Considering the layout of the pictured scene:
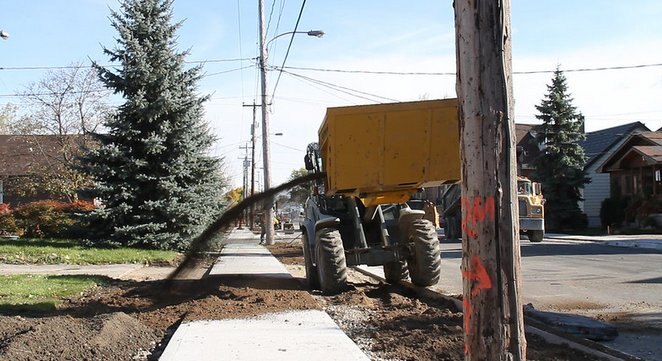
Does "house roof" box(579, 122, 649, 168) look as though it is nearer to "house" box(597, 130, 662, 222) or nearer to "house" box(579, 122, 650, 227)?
"house" box(579, 122, 650, 227)

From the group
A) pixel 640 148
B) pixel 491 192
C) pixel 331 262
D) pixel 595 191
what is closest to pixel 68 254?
pixel 331 262

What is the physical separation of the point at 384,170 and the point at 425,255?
2.46 m

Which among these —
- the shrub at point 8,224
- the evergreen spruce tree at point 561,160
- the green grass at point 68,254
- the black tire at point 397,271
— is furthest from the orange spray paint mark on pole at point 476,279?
the evergreen spruce tree at point 561,160

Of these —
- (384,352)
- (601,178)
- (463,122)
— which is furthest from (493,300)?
(601,178)

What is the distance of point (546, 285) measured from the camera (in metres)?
13.5

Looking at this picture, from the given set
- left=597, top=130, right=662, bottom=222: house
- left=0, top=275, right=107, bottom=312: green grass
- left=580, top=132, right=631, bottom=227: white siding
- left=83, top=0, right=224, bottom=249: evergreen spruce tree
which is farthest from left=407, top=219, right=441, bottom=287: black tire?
left=580, top=132, right=631, bottom=227: white siding

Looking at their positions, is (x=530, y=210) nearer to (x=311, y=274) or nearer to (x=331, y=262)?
(x=311, y=274)

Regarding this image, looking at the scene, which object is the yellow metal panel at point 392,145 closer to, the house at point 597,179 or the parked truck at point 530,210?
the parked truck at point 530,210

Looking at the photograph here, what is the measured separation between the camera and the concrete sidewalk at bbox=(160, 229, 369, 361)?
22.2 feet

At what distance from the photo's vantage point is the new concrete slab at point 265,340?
6770 millimetres

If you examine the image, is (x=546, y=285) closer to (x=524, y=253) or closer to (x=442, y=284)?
(x=442, y=284)

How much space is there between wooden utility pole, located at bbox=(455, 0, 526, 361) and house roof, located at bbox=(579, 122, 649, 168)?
44359 mm

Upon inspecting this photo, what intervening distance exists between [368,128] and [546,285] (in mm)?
5843

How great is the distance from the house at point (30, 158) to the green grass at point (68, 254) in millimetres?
16934
